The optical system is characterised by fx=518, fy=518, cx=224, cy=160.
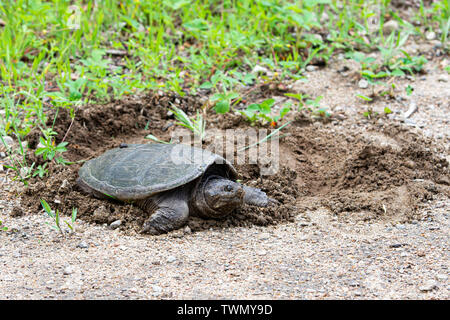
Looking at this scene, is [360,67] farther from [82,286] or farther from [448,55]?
[82,286]

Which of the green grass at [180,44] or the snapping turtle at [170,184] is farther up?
the green grass at [180,44]

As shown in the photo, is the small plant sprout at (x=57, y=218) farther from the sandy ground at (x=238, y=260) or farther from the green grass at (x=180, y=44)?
the green grass at (x=180, y=44)

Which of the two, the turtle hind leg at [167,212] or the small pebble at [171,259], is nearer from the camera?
the small pebble at [171,259]

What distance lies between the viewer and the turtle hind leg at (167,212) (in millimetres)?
2939

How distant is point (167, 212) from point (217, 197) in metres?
0.30

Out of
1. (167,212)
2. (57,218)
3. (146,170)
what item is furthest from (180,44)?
(57,218)

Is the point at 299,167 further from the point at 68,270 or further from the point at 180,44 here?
the point at 180,44

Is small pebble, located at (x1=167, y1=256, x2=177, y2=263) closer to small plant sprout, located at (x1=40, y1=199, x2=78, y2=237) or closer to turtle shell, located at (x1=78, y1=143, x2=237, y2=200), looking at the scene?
turtle shell, located at (x1=78, y1=143, x2=237, y2=200)

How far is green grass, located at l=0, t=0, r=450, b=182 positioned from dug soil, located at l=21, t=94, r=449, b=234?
26 cm

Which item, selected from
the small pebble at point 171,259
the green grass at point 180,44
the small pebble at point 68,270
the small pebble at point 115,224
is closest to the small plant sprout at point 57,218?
the small pebble at point 115,224

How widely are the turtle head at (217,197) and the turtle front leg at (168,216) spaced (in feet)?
0.32

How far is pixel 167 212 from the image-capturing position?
2.96 meters

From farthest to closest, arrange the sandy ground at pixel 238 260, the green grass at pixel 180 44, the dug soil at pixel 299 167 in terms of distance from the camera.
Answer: the green grass at pixel 180 44, the dug soil at pixel 299 167, the sandy ground at pixel 238 260

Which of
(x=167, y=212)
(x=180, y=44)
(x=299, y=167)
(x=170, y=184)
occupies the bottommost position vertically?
(x=299, y=167)
